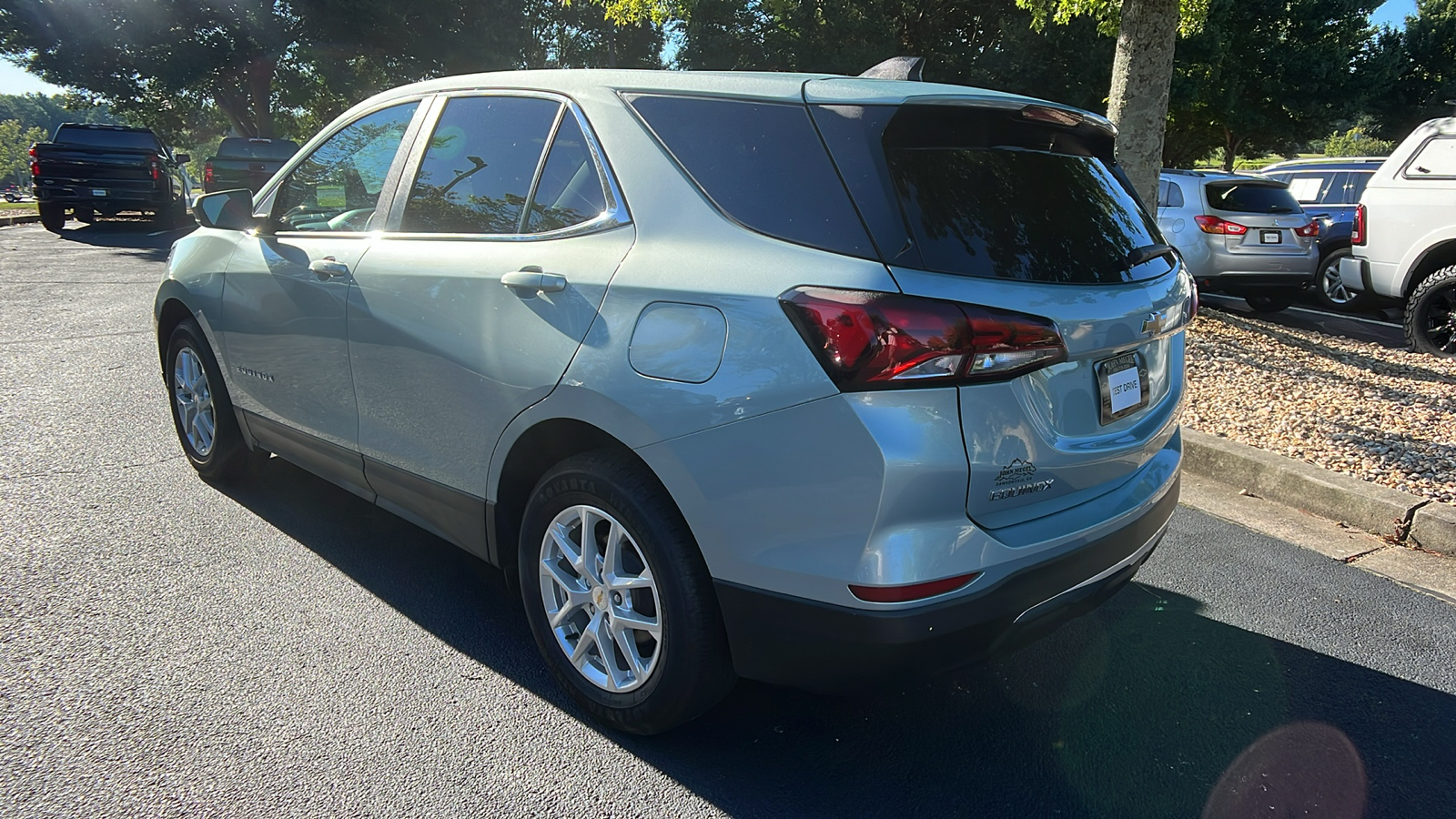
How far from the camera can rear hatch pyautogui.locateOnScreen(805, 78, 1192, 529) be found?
7.29 feet

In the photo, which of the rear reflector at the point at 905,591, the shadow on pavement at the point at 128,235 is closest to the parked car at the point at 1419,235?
the rear reflector at the point at 905,591

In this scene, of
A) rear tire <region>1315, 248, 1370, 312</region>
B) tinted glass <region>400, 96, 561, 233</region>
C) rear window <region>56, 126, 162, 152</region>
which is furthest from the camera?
rear window <region>56, 126, 162, 152</region>

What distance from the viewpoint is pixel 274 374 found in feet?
12.7

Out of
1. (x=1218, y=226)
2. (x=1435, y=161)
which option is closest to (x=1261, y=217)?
(x=1218, y=226)

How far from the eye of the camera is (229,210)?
4055mm

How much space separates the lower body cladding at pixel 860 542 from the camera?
213cm

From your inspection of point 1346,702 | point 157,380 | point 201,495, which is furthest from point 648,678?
point 157,380

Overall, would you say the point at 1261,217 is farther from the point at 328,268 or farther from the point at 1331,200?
the point at 328,268

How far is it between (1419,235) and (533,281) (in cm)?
850

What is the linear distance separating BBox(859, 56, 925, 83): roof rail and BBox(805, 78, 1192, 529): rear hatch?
24 centimetres

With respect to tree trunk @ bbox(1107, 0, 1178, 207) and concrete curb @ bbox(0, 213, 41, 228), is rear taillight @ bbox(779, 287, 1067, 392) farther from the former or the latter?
concrete curb @ bbox(0, 213, 41, 228)

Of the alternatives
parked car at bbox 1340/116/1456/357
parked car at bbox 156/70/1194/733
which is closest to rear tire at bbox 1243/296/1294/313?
parked car at bbox 1340/116/1456/357

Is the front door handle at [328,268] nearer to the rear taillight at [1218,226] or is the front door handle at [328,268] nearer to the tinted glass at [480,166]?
the tinted glass at [480,166]

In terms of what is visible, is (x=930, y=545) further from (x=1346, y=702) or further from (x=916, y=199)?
(x=1346, y=702)
